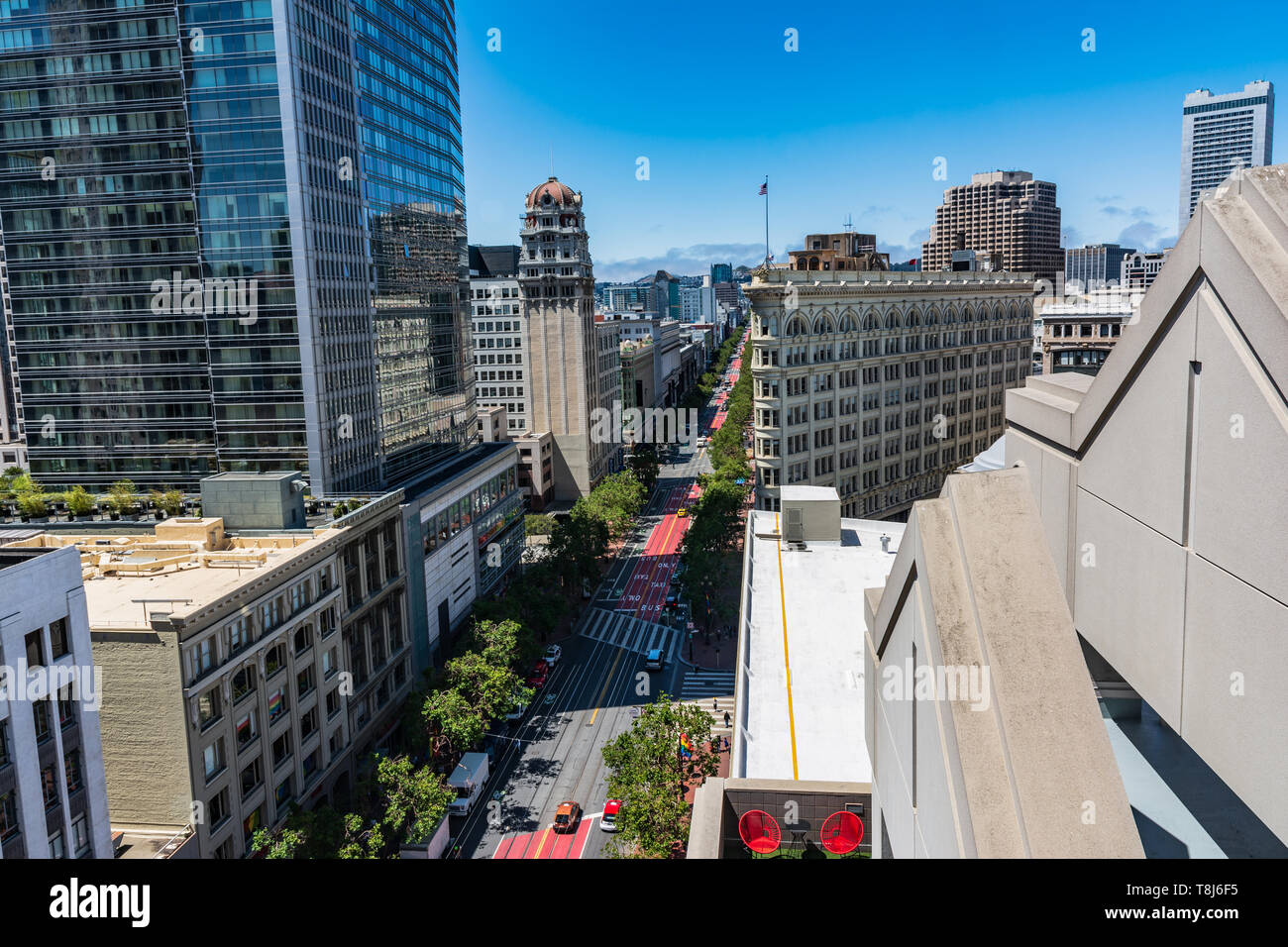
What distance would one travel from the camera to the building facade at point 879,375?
61.1 meters

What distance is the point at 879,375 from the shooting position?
227 feet

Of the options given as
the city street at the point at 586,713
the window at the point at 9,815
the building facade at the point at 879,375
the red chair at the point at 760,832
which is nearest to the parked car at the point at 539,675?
the city street at the point at 586,713

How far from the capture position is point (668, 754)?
34.6m

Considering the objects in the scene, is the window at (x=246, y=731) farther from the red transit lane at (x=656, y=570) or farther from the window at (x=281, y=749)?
the red transit lane at (x=656, y=570)

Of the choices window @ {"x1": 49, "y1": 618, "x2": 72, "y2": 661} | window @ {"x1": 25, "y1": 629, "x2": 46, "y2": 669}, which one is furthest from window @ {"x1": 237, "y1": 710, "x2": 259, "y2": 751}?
window @ {"x1": 25, "y1": 629, "x2": 46, "y2": 669}

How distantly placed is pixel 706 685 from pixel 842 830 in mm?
40456

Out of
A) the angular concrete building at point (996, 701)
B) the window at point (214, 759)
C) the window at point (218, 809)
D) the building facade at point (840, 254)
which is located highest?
the building facade at point (840, 254)

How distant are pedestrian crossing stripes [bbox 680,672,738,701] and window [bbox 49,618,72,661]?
37.2 metres

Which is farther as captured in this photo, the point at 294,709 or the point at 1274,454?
the point at 294,709

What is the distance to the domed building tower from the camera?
325 ft

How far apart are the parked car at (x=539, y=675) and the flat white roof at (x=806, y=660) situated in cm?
2282

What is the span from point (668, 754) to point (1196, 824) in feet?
91.0
